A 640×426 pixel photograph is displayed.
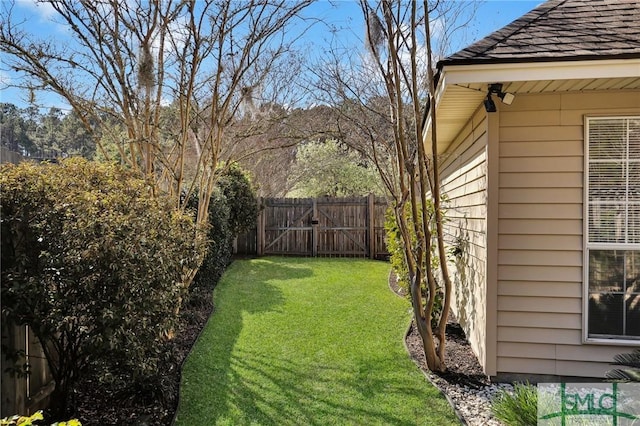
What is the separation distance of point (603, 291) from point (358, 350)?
2271 millimetres

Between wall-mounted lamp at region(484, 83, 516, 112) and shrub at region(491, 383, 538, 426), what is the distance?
2.15 metres

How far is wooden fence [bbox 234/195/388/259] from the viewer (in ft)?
37.5

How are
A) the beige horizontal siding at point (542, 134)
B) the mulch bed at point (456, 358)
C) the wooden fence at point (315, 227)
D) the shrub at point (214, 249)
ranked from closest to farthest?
the beige horizontal siding at point (542, 134)
the mulch bed at point (456, 358)
the shrub at point (214, 249)
the wooden fence at point (315, 227)

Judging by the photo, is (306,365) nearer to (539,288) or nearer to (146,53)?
(539,288)

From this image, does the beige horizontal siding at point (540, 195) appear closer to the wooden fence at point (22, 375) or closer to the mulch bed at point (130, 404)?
the mulch bed at point (130, 404)

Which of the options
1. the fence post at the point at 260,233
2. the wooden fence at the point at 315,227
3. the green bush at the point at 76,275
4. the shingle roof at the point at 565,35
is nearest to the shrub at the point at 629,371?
the shingle roof at the point at 565,35

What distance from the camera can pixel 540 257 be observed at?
3.50m

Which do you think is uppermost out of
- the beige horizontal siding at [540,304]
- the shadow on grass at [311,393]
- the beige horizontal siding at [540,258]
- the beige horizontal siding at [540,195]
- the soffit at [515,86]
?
the soffit at [515,86]

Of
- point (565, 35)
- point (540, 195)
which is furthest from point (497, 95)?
point (540, 195)

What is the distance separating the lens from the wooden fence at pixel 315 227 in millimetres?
11438

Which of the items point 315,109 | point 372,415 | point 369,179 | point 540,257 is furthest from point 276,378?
point 369,179

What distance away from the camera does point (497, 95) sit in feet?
11.2

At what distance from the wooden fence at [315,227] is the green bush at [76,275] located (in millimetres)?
8612

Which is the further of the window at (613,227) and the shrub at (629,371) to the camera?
the window at (613,227)
